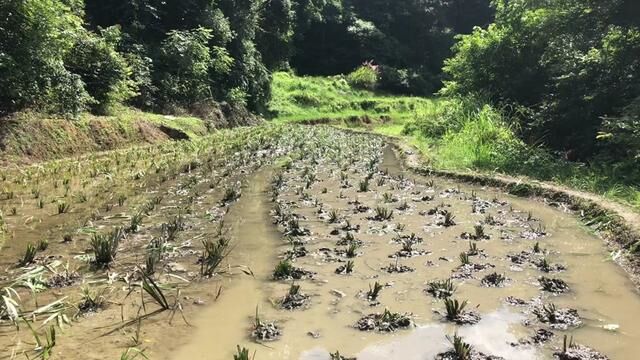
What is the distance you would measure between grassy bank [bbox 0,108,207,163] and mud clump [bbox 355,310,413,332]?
983 centimetres

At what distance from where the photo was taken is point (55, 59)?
1351 centimetres

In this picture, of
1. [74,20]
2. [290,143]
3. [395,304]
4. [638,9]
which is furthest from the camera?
[290,143]

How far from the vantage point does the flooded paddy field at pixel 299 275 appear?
4289 mm

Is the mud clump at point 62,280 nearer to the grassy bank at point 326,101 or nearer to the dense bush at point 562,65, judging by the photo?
the dense bush at point 562,65

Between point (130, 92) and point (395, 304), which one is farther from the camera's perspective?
point (130, 92)

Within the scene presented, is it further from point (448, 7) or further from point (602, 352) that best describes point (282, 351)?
point (448, 7)

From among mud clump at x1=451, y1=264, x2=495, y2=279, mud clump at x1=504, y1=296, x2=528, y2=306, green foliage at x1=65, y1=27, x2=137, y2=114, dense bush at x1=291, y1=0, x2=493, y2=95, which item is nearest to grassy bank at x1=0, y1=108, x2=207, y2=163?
green foliage at x1=65, y1=27, x2=137, y2=114

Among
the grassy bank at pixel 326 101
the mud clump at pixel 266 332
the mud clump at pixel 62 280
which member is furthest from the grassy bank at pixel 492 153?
the grassy bank at pixel 326 101

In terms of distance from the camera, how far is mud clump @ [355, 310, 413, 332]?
457 centimetres

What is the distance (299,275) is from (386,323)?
4.54ft

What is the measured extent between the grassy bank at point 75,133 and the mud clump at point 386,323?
9.83m

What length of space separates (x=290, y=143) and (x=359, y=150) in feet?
8.74

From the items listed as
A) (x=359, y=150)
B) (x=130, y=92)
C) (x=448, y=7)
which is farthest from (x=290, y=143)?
(x=448, y=7)

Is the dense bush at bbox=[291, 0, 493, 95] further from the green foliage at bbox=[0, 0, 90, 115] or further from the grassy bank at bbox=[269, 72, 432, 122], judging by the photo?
the green foliage at bbox=[0, 0, 90, 115]
